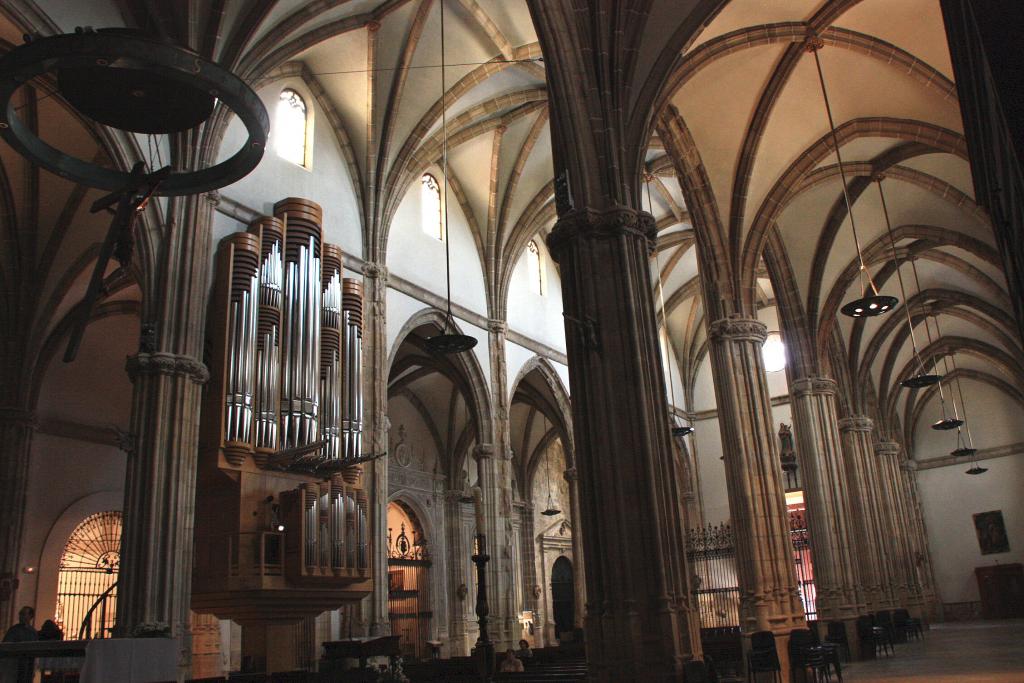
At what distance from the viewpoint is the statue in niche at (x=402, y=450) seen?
27.5 metres

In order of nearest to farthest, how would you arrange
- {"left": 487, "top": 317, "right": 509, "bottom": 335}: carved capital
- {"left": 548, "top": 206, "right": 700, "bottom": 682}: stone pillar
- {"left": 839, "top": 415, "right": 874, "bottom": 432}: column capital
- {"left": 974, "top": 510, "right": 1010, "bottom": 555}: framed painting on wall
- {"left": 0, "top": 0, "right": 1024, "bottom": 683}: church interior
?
{"left": 548, "top": 206, "right": 700, "bottom": 682}: stone pillar < {"left": 0, "top": 0, "right": 1024, "bottom": 683}: church interior < {"left": 487, "top": 317, "right": 509, "bottom": 335}: carved capital < {"left": 839, "top": 415, "right": 874, "bottom": 432}: column capital < {"left": 974, "top": 510, "right": 1010, "bottom": 555}: framed painting on wall

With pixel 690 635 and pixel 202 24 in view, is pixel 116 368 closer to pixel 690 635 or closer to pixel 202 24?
pixel 202 24

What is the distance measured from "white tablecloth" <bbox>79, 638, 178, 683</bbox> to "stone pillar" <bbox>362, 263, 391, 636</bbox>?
920cm

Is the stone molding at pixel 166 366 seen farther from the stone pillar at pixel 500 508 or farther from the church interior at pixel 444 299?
the stone pillar at pixel 500 508

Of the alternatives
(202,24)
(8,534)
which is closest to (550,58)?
(202,24)

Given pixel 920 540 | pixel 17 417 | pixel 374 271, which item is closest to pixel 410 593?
pixel 374 271

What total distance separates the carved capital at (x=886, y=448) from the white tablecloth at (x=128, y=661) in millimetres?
29501

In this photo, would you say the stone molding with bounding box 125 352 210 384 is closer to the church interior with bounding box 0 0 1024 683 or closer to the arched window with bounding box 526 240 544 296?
the church interior with bounding box 0 0 1024 683

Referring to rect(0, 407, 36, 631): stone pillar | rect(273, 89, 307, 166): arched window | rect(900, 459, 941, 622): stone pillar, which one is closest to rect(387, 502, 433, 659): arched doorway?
rect(0, 407, 36, 631): stone pillar

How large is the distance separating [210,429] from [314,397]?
2.03 metres

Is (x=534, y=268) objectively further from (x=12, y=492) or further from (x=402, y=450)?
(x=12, y=492)

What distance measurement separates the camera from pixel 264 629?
15547mm

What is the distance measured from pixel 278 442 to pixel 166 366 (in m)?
2.45

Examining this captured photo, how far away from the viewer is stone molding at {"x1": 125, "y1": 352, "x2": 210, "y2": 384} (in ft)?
43.5
